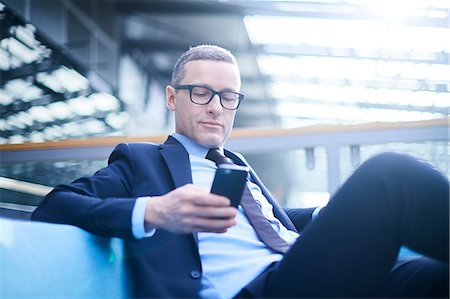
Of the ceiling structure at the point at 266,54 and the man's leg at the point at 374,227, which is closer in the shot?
the man's leg at the point at 374,227

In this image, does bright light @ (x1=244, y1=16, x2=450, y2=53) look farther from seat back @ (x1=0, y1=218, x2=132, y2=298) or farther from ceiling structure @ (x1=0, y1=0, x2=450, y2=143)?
seat back @ (x1=0, y1=218, x2=132, y2=298)

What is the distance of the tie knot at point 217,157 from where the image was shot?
1659 millimetres

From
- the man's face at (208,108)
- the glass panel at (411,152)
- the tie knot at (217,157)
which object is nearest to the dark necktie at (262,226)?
the tie knot at (217,157)

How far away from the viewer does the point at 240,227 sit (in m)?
1.50

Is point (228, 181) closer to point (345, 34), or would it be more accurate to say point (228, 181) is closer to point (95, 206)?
point (95, 206)

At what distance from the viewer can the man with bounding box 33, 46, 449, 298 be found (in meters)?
1.12

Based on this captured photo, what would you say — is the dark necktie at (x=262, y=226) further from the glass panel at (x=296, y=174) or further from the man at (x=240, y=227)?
the glass panel at (x=296, y=174)

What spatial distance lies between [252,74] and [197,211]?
1144 centimetres

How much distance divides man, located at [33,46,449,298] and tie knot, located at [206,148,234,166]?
0.06ft

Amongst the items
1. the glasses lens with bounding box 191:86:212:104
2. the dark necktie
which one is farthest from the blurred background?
the dark necktie

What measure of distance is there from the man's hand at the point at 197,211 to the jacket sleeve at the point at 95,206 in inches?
5.2

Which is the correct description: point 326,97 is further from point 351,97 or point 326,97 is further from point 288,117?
point 288,117

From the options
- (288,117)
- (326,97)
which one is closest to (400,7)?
(326,97)

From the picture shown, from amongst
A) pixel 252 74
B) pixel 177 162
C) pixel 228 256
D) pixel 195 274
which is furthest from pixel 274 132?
pixel 252 74
